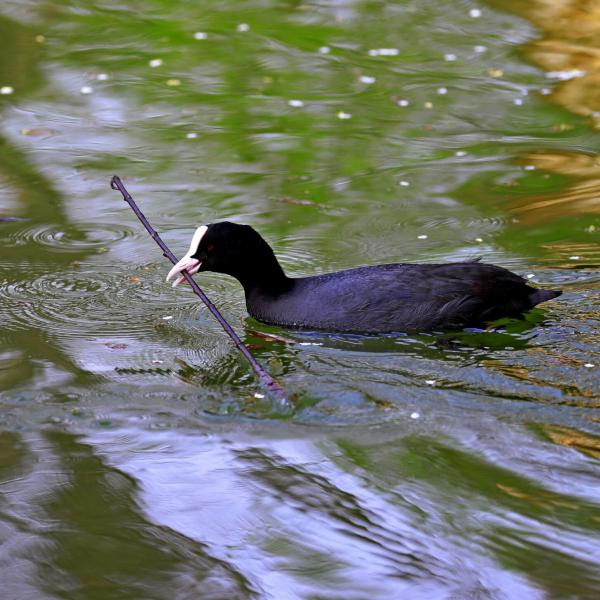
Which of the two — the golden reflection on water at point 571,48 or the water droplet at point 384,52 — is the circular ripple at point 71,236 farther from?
the water droplet at point 384,52

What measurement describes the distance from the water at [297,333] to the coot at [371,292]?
0.12 metres

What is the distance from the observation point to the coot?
20.8 ft

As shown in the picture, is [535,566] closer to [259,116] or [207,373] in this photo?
[207,373]

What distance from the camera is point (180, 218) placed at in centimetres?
827

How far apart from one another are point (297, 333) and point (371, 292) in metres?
0.49

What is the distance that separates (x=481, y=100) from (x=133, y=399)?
6.15 m

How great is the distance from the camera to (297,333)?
650 centimetres

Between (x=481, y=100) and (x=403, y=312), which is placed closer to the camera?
(x=403, y=312)

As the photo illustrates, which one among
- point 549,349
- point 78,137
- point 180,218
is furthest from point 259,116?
point 549,349

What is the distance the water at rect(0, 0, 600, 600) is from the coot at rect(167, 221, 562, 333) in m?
0.12

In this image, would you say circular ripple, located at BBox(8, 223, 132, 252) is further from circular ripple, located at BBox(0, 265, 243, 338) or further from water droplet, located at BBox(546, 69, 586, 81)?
water droplet, located at BBox(546, 69, 586, 81)

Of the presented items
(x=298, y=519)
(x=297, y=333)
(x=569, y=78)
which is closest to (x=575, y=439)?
(x=298, y=519)

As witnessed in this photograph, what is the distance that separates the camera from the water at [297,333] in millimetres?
4348

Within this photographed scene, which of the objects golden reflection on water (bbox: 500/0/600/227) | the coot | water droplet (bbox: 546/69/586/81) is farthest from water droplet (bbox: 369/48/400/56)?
the coot
